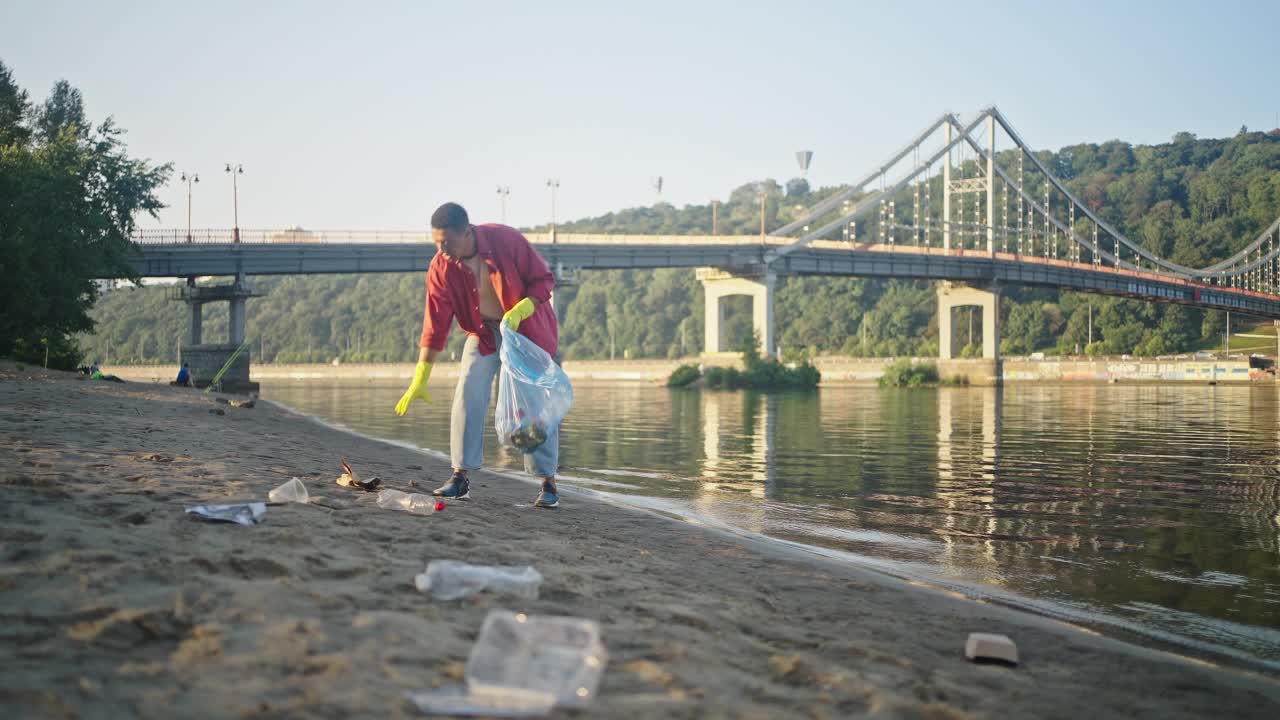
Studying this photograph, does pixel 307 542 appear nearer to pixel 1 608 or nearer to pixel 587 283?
pixel 1 608

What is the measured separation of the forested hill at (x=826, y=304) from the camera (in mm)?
99250

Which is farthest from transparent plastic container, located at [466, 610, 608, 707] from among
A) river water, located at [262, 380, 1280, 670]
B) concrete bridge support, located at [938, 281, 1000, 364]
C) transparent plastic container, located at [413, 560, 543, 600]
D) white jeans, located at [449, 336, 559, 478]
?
concrete bridge support, located at [938, 281, 1000, 364]

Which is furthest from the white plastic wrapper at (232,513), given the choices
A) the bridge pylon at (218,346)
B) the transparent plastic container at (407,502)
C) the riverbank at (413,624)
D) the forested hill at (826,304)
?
the forested hill at (826,304)

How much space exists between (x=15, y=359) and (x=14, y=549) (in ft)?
84.3

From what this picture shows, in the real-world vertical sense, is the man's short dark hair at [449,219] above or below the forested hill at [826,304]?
below

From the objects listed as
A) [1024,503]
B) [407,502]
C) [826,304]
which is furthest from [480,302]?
[826,304]

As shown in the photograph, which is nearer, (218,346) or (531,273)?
(531,273)

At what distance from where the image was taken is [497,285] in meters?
6.68

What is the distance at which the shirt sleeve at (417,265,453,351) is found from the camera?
6824 mm

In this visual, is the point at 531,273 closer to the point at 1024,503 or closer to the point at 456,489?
the point at 456,489

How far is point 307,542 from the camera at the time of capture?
4219 mm

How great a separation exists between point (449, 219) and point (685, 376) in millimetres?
60350

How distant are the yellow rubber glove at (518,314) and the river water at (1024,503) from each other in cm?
240

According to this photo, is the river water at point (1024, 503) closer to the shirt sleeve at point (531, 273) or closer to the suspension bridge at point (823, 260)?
the shirt sleeve at point (531, 273)
